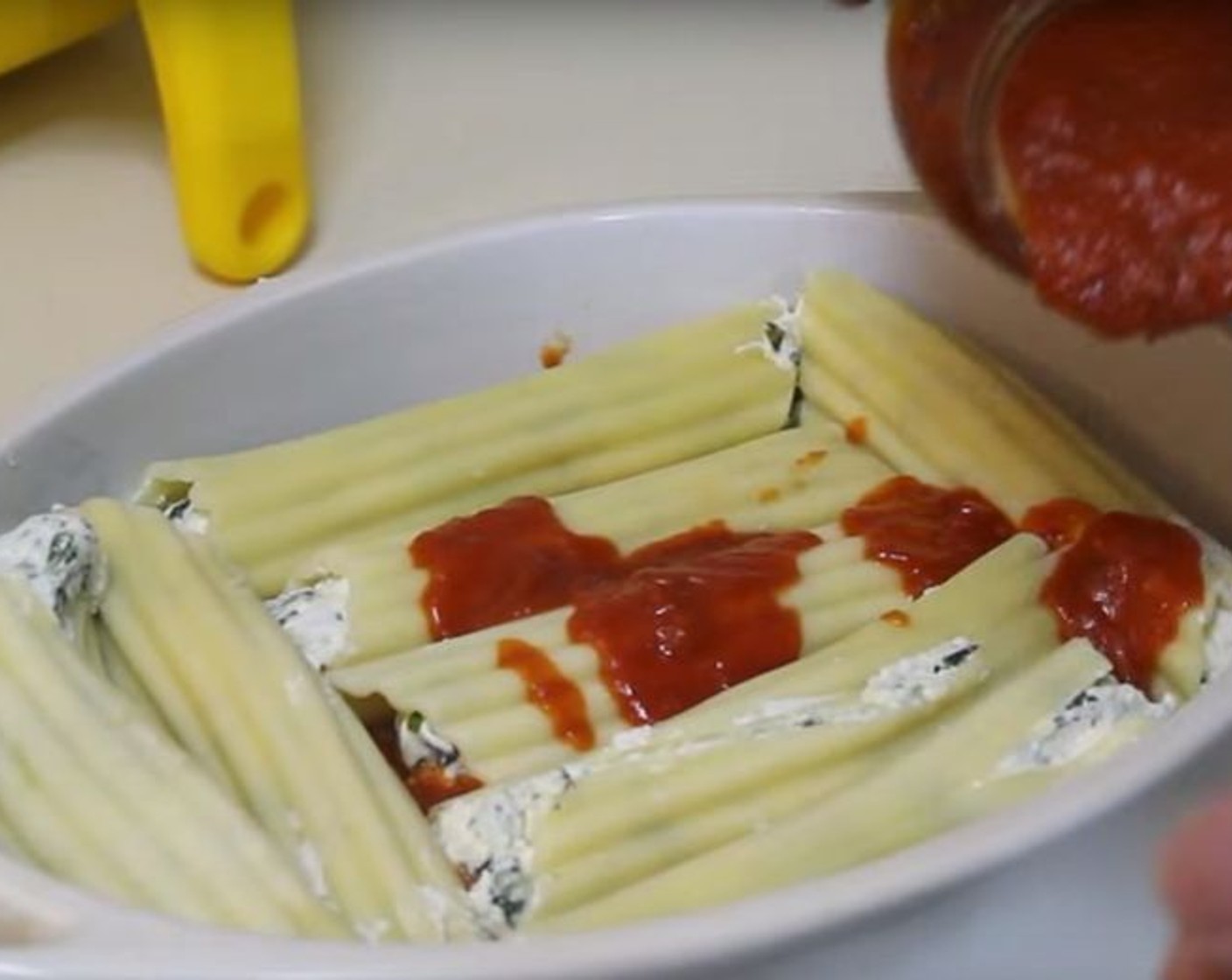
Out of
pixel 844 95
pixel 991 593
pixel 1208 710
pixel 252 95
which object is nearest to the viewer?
pixel 1208 710

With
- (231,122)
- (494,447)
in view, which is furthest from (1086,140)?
(231,122)

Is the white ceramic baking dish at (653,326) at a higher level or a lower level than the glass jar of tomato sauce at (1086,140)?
lower

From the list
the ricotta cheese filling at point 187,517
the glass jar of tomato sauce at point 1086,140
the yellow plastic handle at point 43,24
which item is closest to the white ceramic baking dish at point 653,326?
the ricotta cheese filling at point 187,517

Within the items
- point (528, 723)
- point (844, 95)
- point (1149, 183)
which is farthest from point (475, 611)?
point (844, 95)

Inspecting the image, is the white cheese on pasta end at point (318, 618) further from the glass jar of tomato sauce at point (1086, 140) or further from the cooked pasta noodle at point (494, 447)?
the glass jar of tomato sauce at point (1086, 140)

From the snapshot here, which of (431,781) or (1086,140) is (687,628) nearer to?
(431,781)

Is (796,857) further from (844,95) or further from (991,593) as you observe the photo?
(844,95)
